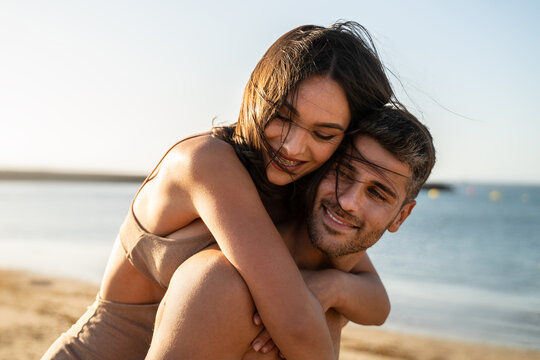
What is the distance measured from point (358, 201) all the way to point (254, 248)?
29.1 inches

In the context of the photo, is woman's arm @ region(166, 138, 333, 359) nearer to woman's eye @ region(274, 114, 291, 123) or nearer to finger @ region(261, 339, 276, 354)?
finger @ region(261, 339, 276, 354)

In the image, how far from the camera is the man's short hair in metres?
2.54

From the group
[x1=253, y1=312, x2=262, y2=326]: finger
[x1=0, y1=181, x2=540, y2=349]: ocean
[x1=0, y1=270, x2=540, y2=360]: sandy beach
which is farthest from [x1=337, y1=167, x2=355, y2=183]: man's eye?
[x1=0, y1=181, x2=540, y2=349]: ocean

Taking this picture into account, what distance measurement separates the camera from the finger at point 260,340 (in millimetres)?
2059

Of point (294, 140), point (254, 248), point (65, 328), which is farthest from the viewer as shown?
point (65, 328)

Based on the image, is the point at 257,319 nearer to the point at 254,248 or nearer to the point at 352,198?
the point at 254,248

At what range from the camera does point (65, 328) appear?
7.82 metres

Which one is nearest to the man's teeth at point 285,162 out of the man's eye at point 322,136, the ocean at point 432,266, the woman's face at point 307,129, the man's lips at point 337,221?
the woman's face at point 307,129

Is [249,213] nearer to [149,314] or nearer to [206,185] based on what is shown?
[206,185]

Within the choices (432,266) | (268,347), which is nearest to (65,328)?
(268,347)

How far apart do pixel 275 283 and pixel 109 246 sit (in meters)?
15.9

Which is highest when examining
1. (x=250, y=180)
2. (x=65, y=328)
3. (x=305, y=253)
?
(x=250, y=180)

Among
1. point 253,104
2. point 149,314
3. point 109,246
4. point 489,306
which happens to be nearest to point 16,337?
point 149,314

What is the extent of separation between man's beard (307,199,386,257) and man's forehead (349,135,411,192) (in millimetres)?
220
